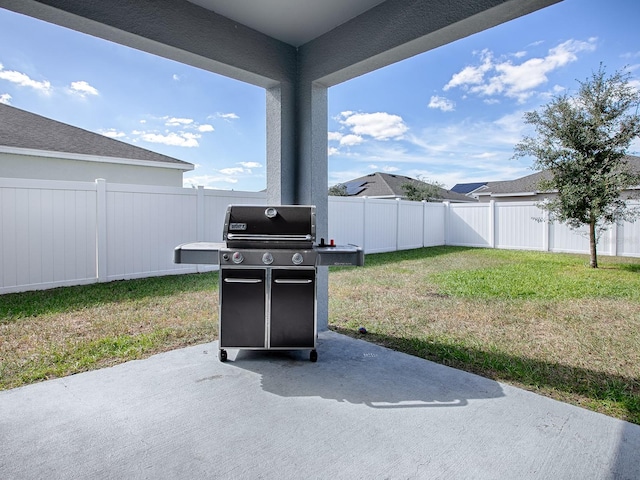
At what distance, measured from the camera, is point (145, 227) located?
674cm

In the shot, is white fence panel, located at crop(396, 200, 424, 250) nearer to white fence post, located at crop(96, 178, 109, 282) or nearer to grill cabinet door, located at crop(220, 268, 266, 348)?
white fence post, located at crop(96, 178, 109, 282)

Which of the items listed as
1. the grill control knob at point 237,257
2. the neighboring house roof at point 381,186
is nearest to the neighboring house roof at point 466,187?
the neighboring house roof at point 381,186

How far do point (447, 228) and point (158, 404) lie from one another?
13.2 m

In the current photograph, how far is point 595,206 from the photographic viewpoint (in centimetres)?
837

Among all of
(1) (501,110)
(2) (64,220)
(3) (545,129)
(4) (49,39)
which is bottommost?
(2) (64,220)

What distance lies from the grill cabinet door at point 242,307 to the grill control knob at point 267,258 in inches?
5.8

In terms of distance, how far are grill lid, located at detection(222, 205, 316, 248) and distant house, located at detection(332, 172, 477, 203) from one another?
1656 centimetres

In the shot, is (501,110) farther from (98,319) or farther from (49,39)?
(98,319)

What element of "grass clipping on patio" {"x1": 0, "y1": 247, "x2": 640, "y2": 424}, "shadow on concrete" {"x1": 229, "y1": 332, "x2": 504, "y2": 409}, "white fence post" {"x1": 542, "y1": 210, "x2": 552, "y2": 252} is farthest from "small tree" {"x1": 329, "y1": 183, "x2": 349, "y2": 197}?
"shadow on concrete" {"x1": 229, "y1": 332, "x2": 504, "y2": 409}

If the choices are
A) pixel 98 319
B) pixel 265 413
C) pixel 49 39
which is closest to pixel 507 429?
pixel 265 413

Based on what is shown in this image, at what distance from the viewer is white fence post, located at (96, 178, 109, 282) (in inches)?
245

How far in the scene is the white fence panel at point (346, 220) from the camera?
396 inches

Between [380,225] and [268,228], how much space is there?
8.85 meters

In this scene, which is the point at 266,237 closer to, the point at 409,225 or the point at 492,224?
the point at 409,225
